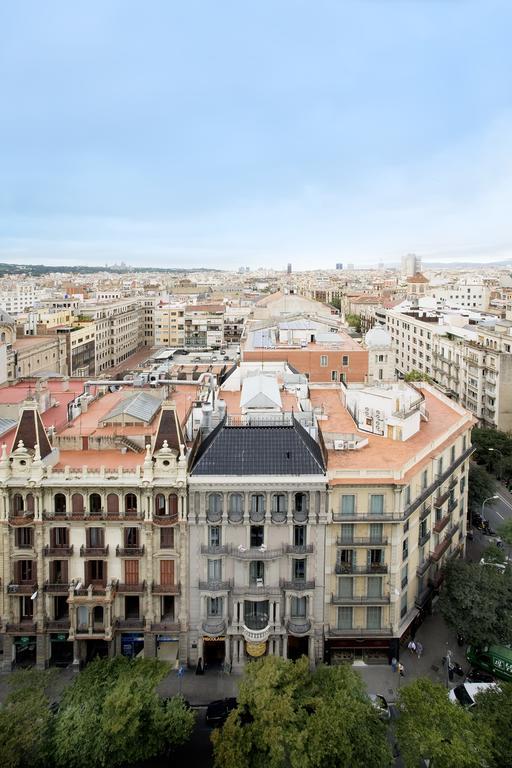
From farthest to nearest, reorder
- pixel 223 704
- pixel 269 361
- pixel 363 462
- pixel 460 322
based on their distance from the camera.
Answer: pixel 460 322 < pixel 269 361 < pixel 363 462 < pixel 223 704

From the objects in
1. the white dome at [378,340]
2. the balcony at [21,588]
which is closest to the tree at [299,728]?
the balcony at [21,588]

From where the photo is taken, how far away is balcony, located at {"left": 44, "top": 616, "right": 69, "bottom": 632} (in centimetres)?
4362

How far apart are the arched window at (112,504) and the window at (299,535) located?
1390cm

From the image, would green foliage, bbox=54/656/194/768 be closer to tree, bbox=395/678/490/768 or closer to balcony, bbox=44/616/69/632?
balcony, bbox=44/616/69/632

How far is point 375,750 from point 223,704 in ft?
41.4

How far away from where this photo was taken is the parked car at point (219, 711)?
39.4 metres

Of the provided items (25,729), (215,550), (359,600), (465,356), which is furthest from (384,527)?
(465,356)

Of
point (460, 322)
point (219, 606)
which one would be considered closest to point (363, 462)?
point (219, 606)

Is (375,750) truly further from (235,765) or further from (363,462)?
(363,462)

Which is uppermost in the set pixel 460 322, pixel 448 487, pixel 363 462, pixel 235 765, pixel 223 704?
pixel 460 322

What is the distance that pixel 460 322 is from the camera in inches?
5379

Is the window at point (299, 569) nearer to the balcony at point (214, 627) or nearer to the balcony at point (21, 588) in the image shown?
the balcony at point (214, 627)

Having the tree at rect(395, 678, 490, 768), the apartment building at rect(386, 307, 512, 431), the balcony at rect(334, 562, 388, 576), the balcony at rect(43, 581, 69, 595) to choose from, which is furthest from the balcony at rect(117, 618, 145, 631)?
the apartment building at rect(386, 307, 512, 431)

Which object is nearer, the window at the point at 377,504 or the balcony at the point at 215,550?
the balcony at the point at 215,550
